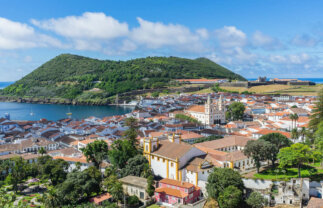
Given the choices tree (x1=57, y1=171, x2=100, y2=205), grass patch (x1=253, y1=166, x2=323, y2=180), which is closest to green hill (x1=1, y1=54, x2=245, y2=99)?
tree (x1=57, y1=171, x2=100, y2=205)

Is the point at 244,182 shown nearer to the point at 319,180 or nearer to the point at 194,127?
the point at 319,180

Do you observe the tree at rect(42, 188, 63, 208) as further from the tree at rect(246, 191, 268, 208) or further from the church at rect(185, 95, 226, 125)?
the church at rect(185, 95, 226, 125)

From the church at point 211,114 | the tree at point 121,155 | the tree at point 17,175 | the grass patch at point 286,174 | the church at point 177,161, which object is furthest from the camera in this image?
the church at point 211,114


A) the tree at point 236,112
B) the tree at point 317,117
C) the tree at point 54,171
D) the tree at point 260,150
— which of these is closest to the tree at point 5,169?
the tree at point 54,171

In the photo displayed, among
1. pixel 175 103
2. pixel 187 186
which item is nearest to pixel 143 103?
pixel 175 103

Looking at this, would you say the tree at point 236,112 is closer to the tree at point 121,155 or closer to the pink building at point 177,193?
the tree at point 121,155
